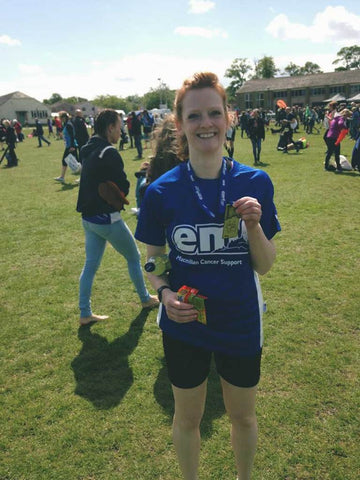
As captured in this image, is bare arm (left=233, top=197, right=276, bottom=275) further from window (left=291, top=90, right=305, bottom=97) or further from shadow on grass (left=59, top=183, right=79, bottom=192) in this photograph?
window (left=291, top=90, right=305, bottom=97)

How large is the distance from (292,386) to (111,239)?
8.00ft

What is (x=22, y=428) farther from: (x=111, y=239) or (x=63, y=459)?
(x=111, y=239)

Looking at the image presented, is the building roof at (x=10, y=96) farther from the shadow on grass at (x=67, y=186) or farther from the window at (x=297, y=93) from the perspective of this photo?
the shadow on grass at (x=67, y=186)

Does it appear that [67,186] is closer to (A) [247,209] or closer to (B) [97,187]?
(B) [97,187]

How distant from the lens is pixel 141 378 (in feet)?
11.5

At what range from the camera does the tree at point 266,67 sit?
106375mm

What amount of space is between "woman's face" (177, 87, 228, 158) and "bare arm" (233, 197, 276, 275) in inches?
15.0

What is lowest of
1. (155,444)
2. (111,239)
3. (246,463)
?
(155,444)

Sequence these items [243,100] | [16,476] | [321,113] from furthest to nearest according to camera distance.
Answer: [243,100] < [321,113] < [16,476]

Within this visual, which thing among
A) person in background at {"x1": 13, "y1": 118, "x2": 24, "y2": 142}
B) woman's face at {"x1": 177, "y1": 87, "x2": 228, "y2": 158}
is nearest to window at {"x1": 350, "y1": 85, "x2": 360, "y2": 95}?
person in background at {"x1": 13, "y1": 118, "x2": 24, "y2": 142}

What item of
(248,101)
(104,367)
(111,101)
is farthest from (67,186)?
(111,101)

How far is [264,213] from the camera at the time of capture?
6.09 ft

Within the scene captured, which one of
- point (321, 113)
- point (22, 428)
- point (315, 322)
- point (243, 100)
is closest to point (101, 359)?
point (22, 428)

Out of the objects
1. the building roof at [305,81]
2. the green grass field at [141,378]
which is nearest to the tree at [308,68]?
the building roof at [305,81]
